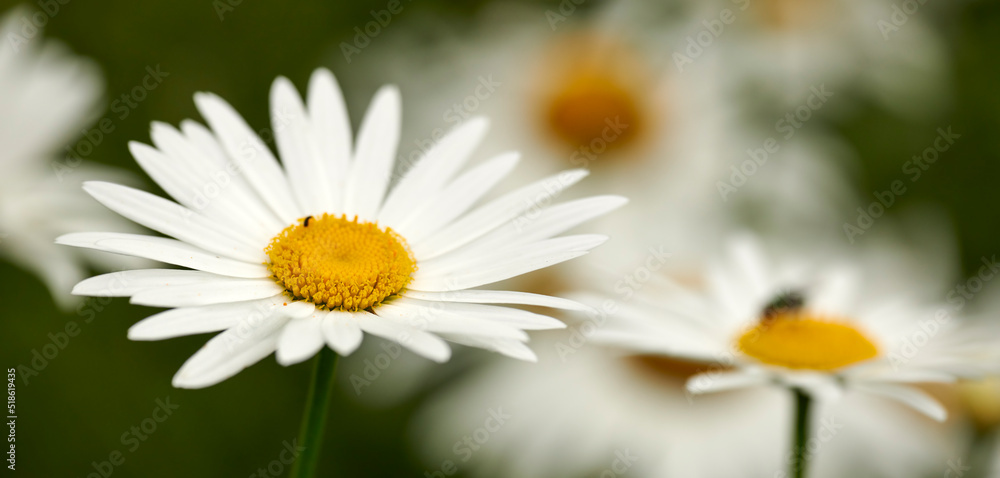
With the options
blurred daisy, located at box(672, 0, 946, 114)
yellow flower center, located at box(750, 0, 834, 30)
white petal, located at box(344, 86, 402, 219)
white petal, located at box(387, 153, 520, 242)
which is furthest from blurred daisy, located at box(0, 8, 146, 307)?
yellow flower center, located at box(750, 0, 834, 30)

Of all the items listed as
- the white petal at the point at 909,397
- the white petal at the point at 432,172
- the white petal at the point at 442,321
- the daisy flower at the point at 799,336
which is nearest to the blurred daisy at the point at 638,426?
the daisy flower at the point at 799,336

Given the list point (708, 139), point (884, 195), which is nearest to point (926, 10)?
point (884, 195)

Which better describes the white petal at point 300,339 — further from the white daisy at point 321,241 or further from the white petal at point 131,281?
the white petal at point 131,281

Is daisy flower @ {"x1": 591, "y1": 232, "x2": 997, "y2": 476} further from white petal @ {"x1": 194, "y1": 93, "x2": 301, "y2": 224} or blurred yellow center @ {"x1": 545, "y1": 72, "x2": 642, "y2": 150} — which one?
blurred yellow center @ {"x1": 545, "y1": 72, "x2": 642, "y2": 150}

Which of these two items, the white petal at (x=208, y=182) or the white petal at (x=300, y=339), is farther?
the white petal at (x=208, y=182)

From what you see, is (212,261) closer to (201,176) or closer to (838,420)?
(201,176)

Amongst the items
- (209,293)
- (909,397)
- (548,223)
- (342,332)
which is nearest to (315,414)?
(342,332)
